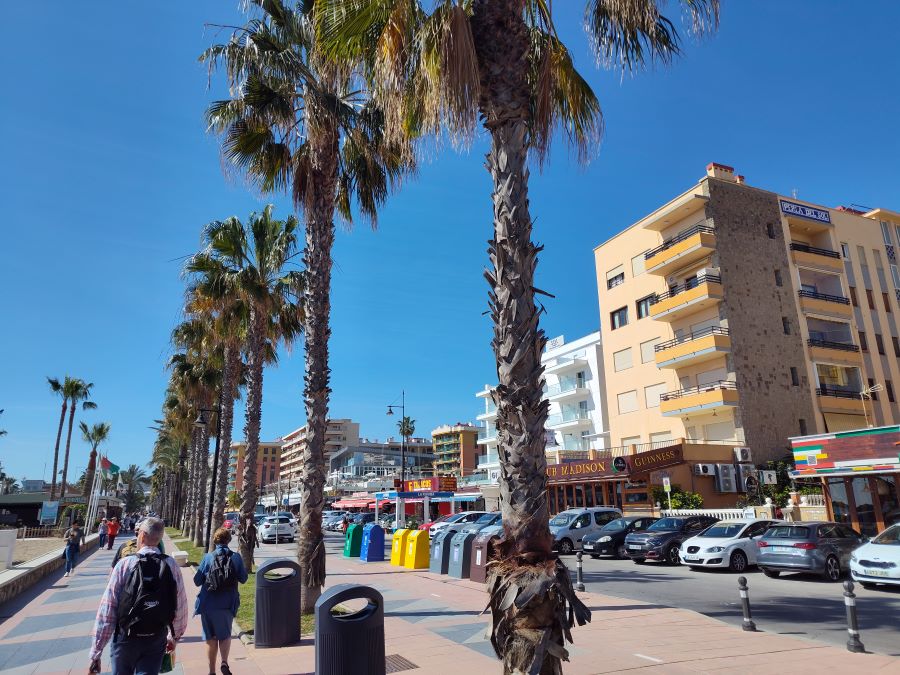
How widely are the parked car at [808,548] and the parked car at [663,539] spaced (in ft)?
9.70

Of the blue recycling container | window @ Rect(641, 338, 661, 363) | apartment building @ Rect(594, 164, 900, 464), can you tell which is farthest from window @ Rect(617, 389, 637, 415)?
the blue recycling container

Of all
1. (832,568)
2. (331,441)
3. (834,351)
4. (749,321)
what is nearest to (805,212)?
(834,351)

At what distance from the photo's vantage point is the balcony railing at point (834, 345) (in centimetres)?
3544

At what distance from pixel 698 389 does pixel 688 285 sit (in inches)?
249

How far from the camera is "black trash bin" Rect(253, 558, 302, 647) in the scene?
795 cm

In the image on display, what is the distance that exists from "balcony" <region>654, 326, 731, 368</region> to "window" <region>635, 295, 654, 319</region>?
2755 millimetres

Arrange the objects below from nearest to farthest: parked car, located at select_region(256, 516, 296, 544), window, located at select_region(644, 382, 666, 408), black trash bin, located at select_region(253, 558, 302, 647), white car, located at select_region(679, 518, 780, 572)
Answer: black trash bin, located at select_region(253, 558, 302, 647)
white car, located at select_region(679, 518, 780, 572)
parked car, located at select_region(256, 516, 296, 544)
window, located at select_region(644, 382, 666, 408)

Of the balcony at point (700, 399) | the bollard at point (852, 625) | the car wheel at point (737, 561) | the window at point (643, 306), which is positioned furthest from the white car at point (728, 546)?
the window at point (643, 306)

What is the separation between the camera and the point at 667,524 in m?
19.4

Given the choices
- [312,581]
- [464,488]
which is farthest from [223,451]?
[464,488]

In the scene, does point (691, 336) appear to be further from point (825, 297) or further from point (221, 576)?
point (221, 576)

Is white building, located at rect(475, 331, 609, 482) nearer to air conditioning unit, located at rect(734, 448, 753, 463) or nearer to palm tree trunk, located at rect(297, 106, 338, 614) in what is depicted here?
air conditioning unit, located at rect(734, 448, 753, 463)

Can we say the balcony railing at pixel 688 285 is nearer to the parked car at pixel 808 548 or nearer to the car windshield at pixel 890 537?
the parked car at pixel 808 548

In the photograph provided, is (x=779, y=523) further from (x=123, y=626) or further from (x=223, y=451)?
(x=223, y=451)
